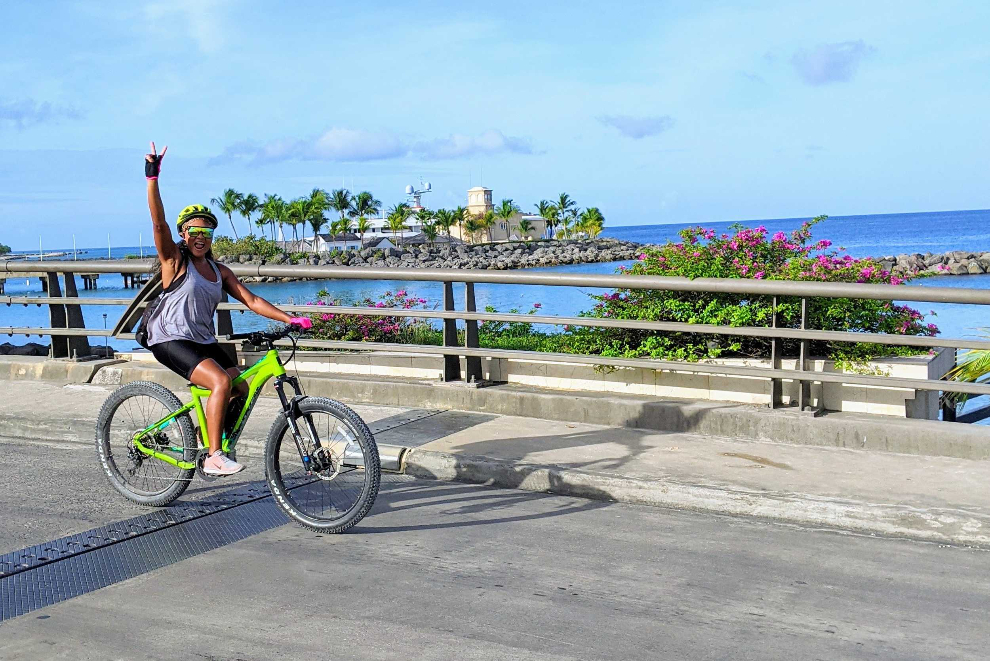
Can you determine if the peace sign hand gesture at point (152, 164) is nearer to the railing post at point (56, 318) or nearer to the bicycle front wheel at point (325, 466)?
the bicycle front wheel at point (325, 466)

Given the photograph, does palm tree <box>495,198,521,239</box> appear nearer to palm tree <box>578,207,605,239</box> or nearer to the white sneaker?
palm tree <box>578,207,605,239</box>

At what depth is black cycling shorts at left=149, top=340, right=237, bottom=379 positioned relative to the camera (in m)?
6.41

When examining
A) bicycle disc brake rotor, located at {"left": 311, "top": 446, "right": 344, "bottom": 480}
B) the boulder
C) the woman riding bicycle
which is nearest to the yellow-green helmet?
the woman riding bicycle

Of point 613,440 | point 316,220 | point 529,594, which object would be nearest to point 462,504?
point 613,440

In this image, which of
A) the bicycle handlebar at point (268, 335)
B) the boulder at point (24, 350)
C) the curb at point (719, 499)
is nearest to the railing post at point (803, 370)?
the curb at point (719, 499)

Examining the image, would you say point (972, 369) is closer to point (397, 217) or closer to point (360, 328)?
point (360, 328)

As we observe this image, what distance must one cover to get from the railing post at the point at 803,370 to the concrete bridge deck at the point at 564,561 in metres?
0.46

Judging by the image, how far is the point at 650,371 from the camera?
902 cm

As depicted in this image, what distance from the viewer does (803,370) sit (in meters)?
7.82

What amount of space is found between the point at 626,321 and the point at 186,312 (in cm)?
343

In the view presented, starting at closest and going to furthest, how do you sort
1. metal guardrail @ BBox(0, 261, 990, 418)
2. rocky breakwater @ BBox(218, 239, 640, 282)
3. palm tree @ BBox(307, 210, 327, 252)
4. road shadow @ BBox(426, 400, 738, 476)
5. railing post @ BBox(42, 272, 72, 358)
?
metal guardrail @ BBox(0, 261, 990, 418), road shadow @ BBox(426, 400, 738, 476), railing post @ BBox(42, 272, 72, 358), rocky breakwater @ BBox(218, 239, 640, 282), palm tree @ BBox(307, 210, 327, 252)

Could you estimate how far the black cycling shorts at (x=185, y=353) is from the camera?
6410mm

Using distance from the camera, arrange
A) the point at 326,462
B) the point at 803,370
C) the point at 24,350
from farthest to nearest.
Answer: the point at 24,350
the point at 803,370
the point at 326,462

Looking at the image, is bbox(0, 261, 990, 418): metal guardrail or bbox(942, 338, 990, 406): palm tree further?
bbox(942, 338, 990, 406): palm tree
